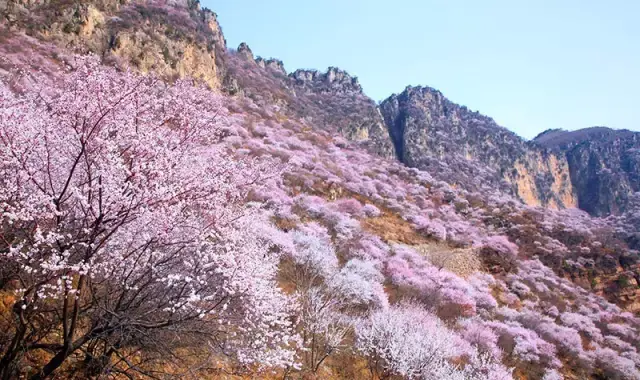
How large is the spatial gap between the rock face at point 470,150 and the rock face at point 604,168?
3433mm

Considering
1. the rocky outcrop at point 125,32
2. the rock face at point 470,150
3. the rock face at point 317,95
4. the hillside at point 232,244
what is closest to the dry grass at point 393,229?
the hillside at point 232,244

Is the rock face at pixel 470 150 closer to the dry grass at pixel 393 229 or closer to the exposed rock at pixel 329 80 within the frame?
the exposed rock at pixel 329 80

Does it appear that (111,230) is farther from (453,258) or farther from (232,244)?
(453,258)

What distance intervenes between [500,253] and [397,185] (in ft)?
43.3

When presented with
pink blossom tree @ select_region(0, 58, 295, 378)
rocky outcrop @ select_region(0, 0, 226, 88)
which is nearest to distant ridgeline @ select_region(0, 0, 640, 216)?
rocky outcrop @ select_region(0, 0, 226, 88)

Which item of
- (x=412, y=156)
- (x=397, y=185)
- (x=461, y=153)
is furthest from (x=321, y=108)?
(x=397, y=185)

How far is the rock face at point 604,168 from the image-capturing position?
307ft

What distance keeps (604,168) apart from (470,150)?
38829 mm

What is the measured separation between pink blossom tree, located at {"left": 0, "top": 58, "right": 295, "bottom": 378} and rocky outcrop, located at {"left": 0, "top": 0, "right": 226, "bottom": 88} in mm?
24327

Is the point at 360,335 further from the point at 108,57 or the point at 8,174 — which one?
the point at 108,57

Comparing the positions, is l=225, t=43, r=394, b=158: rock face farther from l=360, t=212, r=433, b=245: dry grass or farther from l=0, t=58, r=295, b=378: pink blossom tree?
l=0, t=58, r=295, b=378: pink blossom tree

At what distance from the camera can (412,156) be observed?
7819 cm

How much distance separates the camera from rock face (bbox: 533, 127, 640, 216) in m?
93.7

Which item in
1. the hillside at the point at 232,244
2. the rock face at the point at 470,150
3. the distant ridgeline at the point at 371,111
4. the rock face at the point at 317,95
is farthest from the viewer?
the rock face at the point at 470,150
